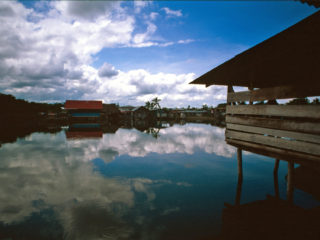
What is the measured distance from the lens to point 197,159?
11.9m

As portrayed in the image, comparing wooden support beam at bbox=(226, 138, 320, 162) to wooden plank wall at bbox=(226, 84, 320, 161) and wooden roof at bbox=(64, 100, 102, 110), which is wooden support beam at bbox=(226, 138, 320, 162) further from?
wooden roof at bbox=(64, 100, 102, 110)

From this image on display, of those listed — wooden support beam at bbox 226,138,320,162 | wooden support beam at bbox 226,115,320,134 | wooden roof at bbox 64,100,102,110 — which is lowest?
wooden support beam at bbox 226,138,320,162

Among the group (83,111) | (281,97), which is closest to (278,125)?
(281,97)

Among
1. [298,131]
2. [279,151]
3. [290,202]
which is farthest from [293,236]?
[298,131]

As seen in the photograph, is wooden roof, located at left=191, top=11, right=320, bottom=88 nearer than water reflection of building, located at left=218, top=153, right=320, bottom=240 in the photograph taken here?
Yes

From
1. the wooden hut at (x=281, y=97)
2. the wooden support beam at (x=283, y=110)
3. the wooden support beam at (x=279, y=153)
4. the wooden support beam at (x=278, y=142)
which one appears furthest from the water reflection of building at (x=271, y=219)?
the wooden support beam at (x=283, y=110)

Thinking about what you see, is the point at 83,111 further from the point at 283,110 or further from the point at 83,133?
the point at 283,110

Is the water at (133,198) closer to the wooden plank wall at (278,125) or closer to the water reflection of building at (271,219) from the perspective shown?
the water reflection of building at (271,219)

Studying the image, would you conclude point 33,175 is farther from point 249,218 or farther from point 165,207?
point 249,218

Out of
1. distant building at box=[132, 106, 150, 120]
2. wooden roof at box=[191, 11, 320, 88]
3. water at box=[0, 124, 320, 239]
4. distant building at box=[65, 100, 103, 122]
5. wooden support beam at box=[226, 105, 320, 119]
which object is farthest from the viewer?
distant building at box=[132, 106, 150, 120]

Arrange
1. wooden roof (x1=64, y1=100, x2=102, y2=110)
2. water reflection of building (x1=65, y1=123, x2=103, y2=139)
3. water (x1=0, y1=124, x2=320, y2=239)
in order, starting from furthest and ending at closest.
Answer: wooden roof (x1=64, y1=100, x2=102, y2=110) → water reflection of building (x1=65, y1=123, x2=103, y2=139) → water (x1=0, y1=124, x2=320, y2=239)

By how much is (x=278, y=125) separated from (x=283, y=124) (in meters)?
0.17

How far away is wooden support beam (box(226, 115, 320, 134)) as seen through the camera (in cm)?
444

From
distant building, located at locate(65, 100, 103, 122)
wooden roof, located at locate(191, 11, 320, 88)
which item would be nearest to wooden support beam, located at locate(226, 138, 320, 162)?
wooden roof, located at locate(191, 11, 320, 88)
